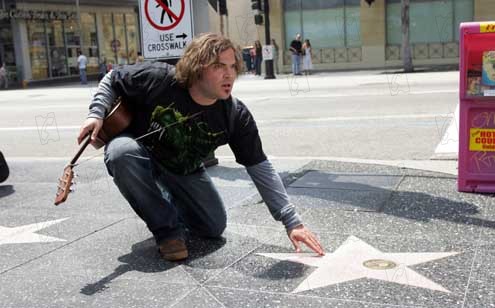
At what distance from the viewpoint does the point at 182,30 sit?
6125mm

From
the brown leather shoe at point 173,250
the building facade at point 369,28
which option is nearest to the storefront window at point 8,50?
the building facade at point 369,28

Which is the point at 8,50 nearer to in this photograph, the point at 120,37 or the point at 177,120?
the point at 120,37

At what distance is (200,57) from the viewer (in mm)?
3369

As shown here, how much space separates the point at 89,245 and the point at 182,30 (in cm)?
283

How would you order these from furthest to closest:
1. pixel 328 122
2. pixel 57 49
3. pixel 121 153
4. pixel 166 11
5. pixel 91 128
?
pixel 57 49
pixel 328 122
pixel 166 11
pixel 121 153
pixel 91 128

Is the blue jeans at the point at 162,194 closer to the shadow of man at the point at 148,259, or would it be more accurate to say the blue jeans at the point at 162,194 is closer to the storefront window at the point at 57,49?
the shadow of man at the point at 148,259

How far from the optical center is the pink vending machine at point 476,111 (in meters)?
4.77

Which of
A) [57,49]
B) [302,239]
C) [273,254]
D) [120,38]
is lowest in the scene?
[273,254]

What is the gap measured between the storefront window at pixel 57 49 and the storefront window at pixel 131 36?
5279 mm

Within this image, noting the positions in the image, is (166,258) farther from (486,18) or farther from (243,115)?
(486,18)

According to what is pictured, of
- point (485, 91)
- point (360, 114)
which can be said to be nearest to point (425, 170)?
point (485, 91)

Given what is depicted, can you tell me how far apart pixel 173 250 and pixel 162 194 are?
A: 36cm

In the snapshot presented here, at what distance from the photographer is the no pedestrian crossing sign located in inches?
240

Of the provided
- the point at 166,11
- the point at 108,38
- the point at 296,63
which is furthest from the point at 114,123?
the point at 108,38
